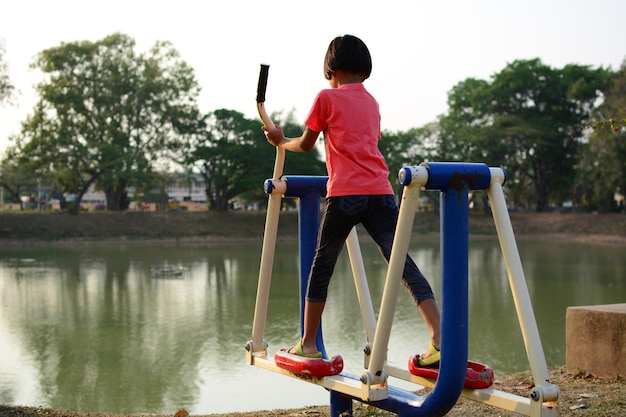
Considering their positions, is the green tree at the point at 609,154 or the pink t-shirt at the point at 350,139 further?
the green tree at the point at 609,154

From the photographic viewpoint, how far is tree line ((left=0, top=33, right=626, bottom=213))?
41.7 metres

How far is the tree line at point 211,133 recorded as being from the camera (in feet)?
137

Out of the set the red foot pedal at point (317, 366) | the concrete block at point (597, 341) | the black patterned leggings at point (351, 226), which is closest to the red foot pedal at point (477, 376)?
the black patterned leggings at point (351, 226)

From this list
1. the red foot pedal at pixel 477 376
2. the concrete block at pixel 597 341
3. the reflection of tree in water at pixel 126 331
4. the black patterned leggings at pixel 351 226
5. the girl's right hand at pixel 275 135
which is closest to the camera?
the red foot pedal at pixel 477 376

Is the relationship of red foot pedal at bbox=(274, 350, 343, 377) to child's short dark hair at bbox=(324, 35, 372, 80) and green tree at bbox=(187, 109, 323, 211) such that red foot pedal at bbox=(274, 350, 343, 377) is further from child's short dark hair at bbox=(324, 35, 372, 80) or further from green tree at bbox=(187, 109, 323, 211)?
green tree at bbox=(187, 109, 323, 211)

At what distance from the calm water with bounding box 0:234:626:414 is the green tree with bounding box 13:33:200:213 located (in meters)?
16.9

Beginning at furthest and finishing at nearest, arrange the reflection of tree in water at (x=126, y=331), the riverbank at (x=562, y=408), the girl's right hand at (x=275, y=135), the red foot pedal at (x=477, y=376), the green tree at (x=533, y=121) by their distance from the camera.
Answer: the green tree at (x=533, y=121)
the reflection of tree in water at (x=126, y=331)
the riverbank at (x=562, y=408)
the girl's right hand at (x=275, y=135)
the red foot pedal at (x=477, y=376)

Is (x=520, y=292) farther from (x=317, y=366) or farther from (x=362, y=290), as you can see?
(x=362, y=290)

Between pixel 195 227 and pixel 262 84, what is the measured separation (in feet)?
124

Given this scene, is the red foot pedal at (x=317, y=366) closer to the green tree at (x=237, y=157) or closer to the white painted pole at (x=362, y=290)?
the white painted pole at (x=362, y=290)

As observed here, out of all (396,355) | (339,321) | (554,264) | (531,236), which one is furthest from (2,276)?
(531,236)

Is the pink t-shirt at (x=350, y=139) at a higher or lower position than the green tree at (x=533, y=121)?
lower

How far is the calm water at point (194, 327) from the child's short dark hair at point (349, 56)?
4684 mm

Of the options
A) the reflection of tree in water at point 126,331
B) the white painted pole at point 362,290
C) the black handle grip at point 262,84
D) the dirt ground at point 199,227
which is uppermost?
the black handle grip at point 262,84
